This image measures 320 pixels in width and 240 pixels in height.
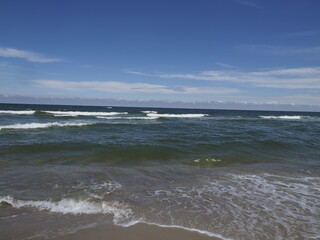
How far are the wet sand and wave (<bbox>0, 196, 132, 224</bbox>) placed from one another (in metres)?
0.45

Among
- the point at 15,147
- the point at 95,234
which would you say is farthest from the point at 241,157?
the point at 15,147

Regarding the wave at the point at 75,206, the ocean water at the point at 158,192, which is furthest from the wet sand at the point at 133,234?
the wave at the point at 75,206

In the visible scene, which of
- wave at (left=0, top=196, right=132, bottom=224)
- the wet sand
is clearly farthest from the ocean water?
the wet sand

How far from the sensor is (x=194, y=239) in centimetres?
371

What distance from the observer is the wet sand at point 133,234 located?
3709mm

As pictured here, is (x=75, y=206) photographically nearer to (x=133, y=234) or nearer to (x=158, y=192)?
(x=133, y=234)

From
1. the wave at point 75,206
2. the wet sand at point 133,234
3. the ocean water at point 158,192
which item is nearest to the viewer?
the wet sand at point 133,234

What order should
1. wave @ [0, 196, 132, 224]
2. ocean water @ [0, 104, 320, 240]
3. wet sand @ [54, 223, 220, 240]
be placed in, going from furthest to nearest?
wave @ [0, 196, 132, 224]
ocean water @ [0, 104, 320, 240]
wet sand @ [54, 223, 220, 240]

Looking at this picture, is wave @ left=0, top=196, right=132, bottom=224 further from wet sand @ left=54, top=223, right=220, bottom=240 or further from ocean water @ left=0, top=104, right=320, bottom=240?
wet sand @ left=54, top=223, right=220, bottom=240

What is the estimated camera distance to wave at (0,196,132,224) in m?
4.58

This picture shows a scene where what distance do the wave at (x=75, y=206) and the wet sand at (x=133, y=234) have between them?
45 centimetres

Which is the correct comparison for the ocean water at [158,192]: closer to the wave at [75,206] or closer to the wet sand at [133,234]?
the wave at [75,206]

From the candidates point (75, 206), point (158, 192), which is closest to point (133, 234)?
point (75, 206)

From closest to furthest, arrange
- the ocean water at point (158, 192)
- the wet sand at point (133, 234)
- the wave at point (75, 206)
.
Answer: the wet sand at point (133, 234), the ocean water at point (158, 192), the wave at point (75, 206)
